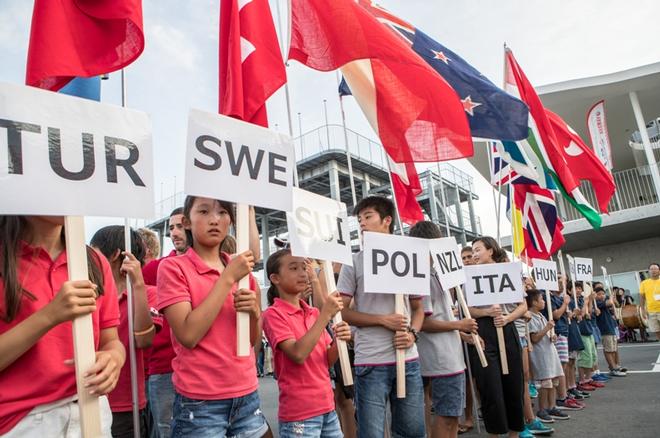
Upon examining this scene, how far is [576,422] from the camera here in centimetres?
559

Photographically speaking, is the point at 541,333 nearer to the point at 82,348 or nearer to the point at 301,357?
the point at 301,357

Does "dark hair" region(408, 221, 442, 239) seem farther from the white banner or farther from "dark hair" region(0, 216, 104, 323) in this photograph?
the white banner

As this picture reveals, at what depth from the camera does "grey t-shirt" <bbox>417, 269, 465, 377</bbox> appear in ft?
11.9

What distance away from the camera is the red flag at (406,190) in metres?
5.10

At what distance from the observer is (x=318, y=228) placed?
9.43 feet

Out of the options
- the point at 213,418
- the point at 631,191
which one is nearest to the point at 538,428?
the point at 213,418

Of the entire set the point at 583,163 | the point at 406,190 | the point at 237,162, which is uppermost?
the point at 583,163

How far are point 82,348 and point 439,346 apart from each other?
2.74 metres

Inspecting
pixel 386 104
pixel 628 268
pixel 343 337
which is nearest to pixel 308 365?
pixel 343 337

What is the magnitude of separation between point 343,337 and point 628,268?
19.8 metres

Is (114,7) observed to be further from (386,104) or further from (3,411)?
(386,104)

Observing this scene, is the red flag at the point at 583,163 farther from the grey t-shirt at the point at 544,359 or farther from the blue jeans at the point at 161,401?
the blue jeans at the point at 161,401

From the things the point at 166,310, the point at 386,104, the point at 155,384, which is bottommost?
the point at 155,384

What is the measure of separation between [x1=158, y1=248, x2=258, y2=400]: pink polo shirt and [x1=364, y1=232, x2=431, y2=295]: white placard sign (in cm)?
108
